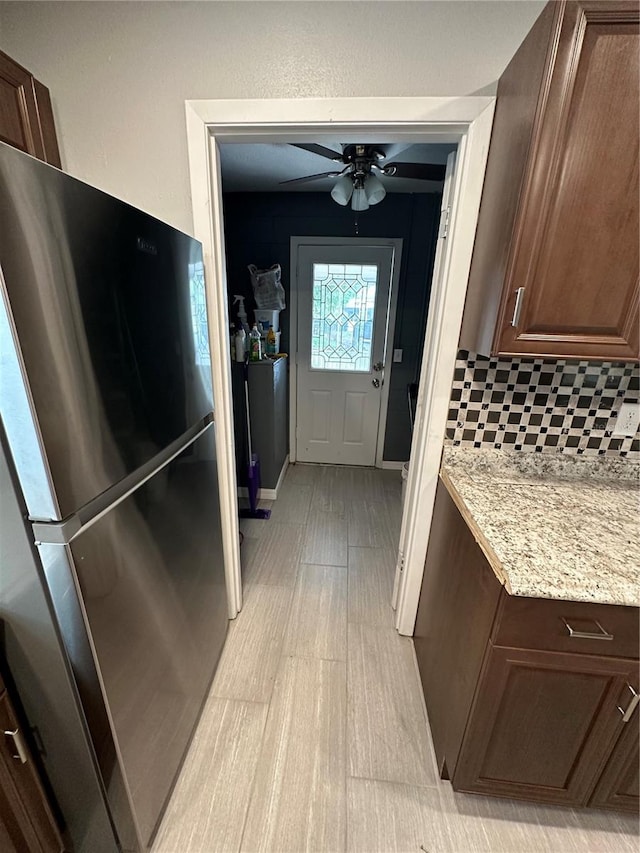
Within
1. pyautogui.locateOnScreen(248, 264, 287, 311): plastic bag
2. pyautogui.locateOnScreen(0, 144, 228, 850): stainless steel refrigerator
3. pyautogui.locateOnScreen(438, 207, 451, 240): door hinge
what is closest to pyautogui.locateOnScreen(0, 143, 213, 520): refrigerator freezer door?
pyautogui.locateOnScreen(0, 144, 228, 850): stainless steel refrigerator

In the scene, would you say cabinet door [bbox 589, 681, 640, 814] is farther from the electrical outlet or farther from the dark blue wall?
the dark blue wall

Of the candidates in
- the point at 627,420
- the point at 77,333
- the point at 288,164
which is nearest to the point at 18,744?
the point at 77,333

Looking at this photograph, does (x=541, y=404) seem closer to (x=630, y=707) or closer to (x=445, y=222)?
(x=445, y=222)

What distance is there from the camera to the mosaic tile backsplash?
4.33 feet

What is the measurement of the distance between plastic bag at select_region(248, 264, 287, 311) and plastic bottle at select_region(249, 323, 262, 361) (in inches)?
12.4

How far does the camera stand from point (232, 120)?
3.71ft

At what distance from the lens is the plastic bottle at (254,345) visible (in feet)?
8.71

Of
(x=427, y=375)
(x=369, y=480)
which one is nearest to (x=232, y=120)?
(x=427, y=375)

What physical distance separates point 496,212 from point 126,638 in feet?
5.00

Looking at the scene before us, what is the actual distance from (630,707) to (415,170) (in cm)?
237

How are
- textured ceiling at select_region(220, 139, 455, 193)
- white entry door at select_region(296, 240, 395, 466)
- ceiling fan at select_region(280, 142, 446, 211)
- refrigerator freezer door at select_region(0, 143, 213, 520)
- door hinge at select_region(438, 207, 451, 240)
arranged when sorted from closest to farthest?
refrigerator freezer door at select_region(0, 143, 213, 520) → door hinge at select_region(438, 207, 451, 240) → ceiling fan at select_region(280, 142, 446, 211) → textured ceiling at select_region(220, 139, 455, 193) → white entry door at select_region(296, 240, 395, 466)

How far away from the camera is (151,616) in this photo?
0.97 metres

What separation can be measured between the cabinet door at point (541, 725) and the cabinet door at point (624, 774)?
2 cm

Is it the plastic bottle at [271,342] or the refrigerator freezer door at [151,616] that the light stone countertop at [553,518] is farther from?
the plastic bottle at [271,342]
